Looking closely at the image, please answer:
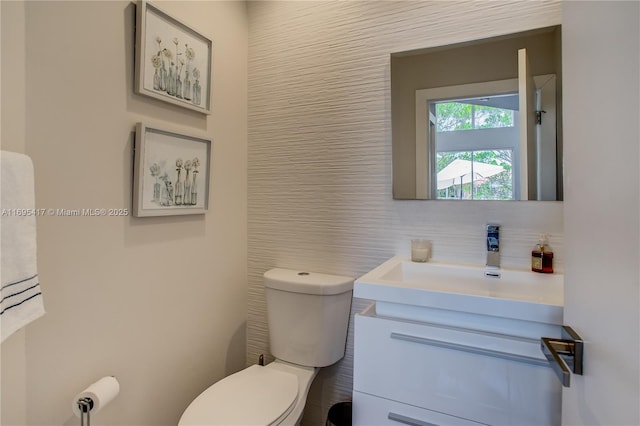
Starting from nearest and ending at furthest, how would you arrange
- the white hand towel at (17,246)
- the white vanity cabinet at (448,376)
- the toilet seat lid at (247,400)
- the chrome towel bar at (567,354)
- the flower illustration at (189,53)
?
1. the chrome towel bar at (567,354)
2. the white hand towel at (17,246)
3. the white vanity cabinet at (448,376)
4. the toilet seat lid at (247,400)
5. the flower illustration at (189,53)

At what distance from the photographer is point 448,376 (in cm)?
97

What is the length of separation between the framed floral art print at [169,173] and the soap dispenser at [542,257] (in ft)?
4.46

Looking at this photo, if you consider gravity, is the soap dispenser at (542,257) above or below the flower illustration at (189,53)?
below

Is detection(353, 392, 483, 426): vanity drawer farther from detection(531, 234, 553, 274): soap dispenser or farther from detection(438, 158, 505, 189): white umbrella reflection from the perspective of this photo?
detection(438, 158, 505, 189): white umbrella reflection

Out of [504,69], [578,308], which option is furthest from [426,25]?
[578,308]

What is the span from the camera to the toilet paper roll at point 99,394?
3.28ft

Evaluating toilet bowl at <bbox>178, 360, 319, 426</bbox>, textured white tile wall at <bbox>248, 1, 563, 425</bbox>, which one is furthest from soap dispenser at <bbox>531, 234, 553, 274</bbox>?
toilet bowl at <bbox>178, 360, 319, 426</bbox>

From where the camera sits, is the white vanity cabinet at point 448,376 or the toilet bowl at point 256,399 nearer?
the white vanity cabinet at point 448,376

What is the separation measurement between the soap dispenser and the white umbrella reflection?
0.30 metres

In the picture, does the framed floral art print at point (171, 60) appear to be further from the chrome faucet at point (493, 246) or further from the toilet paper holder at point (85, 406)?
the chrome faucet at point (493, 246)

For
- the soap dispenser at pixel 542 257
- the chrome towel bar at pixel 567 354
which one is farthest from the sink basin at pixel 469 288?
the chrome towel bar at pixel 567 354

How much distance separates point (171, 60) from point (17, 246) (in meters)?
0.87

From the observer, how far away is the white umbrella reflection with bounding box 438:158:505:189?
51.9 inches

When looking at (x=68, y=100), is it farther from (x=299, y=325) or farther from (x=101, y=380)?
(x=299, y=325)
